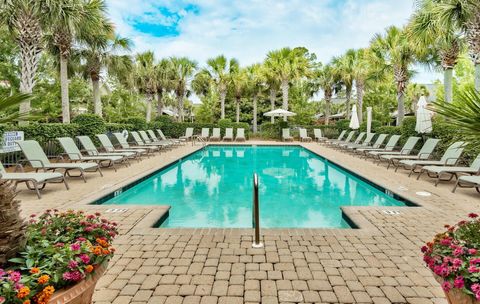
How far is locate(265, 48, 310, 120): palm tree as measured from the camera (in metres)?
22.3

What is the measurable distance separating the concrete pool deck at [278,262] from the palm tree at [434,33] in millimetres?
8152

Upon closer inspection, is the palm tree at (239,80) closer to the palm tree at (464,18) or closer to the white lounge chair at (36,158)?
the palm tree at (464,18)

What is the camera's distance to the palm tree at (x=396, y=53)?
1556 centimetres

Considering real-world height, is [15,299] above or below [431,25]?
below

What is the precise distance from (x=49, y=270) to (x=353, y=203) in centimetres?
625

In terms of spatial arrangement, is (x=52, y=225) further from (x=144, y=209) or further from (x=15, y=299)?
(x=144, y=209)

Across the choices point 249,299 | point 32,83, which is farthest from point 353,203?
point 32,83

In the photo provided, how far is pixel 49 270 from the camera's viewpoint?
1860 millimetres

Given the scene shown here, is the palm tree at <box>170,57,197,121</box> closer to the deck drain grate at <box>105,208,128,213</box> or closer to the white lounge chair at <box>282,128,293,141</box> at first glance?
the white lounge chair at <box>282,128,293,141</box>

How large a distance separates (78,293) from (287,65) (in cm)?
2189

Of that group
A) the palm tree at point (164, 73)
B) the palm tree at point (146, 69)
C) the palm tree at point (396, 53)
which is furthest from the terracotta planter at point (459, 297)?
the palm tree at point (164, 73)

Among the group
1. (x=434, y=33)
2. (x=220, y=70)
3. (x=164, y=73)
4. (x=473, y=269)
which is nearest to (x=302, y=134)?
(x=220, y=70)

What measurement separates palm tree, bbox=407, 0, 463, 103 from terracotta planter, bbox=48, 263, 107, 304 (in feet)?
39.3

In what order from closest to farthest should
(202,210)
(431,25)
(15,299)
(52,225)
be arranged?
(15,299) < (52,225) < (202,210) < (431,25)
